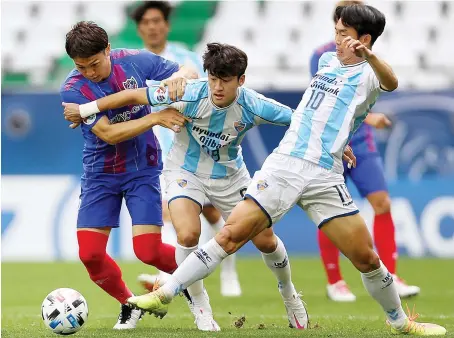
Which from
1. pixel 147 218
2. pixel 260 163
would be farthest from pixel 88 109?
pixel 260 163

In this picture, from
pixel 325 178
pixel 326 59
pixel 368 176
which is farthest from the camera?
pixel 368 176

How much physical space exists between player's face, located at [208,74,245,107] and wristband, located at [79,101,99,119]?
0.80 metres

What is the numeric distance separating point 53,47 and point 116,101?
1107 cm

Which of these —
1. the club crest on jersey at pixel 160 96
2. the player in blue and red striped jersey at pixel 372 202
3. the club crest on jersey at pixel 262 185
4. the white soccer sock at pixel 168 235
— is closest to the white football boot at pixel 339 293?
the player in blue and red striped jersey at pixel 372 202

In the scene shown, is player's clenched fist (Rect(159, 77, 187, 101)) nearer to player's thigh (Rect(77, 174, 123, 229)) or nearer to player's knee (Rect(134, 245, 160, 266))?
player's thigh (Rect(77, 174, 123, 229))

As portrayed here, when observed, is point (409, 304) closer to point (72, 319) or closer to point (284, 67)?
point (72, 319)

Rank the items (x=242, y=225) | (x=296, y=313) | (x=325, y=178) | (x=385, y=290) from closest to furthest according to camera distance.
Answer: (x=242, y=225), (x=325, y=178), (x=385, y=290), (x=296, y=313)

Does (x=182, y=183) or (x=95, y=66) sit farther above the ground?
(x=95, y=66)

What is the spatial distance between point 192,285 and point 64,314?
3.08 ft

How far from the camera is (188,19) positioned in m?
17.6

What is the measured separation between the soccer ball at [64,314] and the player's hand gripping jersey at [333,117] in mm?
1680

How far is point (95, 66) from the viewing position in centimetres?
679

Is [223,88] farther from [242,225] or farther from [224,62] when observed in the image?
[242,225]

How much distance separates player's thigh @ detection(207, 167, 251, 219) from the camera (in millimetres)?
7047
